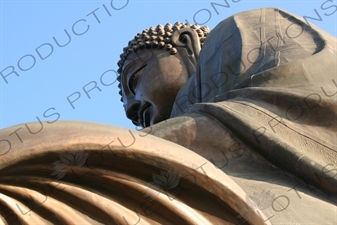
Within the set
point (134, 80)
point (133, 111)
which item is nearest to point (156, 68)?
point (134, 80)

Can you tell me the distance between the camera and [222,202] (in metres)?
2.41

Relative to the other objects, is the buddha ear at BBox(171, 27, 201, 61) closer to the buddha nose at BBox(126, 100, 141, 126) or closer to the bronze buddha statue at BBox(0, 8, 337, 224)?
the bronze buddha statue at BBox(0, 8, 337, 224)

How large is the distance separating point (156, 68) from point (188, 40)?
0.31m

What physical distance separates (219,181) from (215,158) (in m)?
0.87

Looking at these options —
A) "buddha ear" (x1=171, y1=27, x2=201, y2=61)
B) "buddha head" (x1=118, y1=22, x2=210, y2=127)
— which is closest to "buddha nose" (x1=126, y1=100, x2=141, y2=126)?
"buddha head" (x1=118, y1=22, x2=210, y2=127)

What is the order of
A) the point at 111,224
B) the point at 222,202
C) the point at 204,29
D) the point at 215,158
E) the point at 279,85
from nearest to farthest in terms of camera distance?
the point at 111,224 → the point at 222,202 → the point at 215,158 → the point at 279,85 → the point at 204,29

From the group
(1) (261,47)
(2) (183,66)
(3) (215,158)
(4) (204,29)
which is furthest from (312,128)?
(4) (204,29)

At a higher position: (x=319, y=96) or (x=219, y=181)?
(x=219, y=181)

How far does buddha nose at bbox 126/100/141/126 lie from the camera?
536 cm

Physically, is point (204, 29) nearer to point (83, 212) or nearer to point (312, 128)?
point (312, 128)

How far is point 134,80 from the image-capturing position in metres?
5.35

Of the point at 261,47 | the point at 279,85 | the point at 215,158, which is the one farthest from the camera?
the point at 261,47

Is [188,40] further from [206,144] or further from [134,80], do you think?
[206,144]

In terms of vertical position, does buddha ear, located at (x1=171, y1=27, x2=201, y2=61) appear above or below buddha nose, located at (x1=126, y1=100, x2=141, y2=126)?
above
